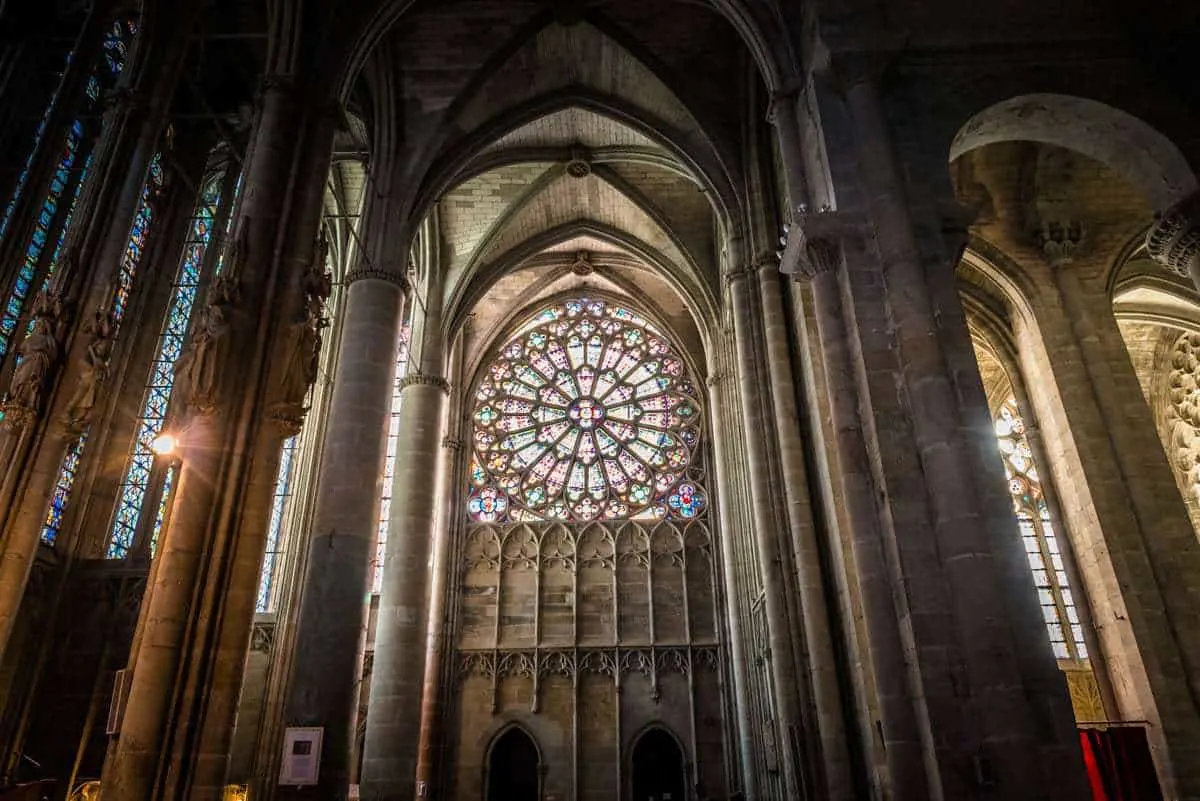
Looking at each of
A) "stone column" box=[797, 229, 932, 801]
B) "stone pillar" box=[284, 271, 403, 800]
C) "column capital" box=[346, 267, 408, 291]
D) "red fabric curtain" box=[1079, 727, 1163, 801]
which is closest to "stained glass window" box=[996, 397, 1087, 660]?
"red fabric curtain" box=[1079, 727, 1163, 801]

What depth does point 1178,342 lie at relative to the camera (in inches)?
732

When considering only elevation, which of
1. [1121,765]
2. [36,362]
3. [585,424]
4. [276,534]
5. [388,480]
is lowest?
[1121,765]

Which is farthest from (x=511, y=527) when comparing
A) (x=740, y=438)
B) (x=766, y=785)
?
(x=766, y=785)

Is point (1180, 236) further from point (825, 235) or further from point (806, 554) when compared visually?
point (806, 554)

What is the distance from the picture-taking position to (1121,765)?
11062 mm

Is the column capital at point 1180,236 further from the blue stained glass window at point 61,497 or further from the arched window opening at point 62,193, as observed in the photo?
the blue stained glass window at point 61,497

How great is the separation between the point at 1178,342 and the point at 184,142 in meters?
21.6

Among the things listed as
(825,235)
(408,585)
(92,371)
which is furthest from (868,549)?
(408,585)

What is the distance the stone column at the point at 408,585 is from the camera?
44.5ft

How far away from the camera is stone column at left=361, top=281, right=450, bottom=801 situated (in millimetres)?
13562

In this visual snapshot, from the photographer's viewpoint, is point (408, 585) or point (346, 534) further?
point (408, 585)

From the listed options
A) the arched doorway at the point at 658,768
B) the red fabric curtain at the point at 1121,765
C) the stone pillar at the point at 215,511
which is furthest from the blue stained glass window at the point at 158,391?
the red fabric curtain at the point at 1121,765

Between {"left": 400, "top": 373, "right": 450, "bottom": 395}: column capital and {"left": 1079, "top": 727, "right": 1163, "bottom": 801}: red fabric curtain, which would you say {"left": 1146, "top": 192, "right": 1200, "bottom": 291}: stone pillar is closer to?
{"left": 1079, "top": 727, "right": 1163, "bottom": 801}: red fabric curtain

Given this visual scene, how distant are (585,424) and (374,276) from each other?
33.4ft
